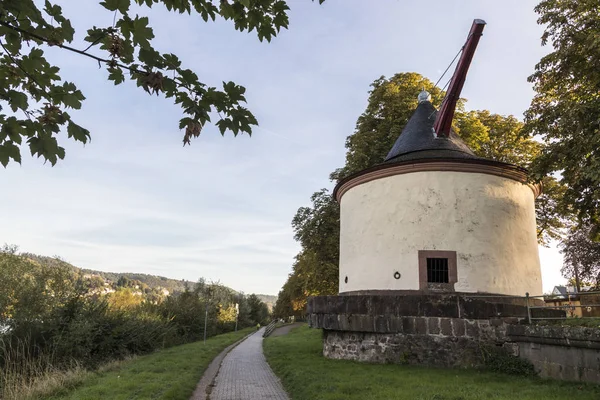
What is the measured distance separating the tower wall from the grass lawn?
307 centimetres

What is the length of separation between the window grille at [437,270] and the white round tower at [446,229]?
0.03 meters

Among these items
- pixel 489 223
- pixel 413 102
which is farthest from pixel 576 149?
pixel 413 102

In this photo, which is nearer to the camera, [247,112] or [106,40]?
[106,40]

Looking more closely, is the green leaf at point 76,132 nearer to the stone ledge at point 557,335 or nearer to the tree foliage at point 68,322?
the stone ledge at point 557,335

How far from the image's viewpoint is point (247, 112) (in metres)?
3.46

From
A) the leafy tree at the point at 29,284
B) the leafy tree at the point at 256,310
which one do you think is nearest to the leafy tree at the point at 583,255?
the leafy tree at the point at 29,284

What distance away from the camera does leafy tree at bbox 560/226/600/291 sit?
2305cm

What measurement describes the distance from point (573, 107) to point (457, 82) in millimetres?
4672

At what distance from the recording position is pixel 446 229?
12969 millimetres

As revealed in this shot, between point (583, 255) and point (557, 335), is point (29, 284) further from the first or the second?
point (583, 255)

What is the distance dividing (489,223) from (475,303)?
304cm

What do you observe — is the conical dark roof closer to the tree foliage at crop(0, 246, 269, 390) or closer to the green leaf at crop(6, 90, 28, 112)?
the green leaf at crop(6, 90, 28, 112)

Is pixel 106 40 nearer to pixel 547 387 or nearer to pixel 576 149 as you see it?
pixel 547 387

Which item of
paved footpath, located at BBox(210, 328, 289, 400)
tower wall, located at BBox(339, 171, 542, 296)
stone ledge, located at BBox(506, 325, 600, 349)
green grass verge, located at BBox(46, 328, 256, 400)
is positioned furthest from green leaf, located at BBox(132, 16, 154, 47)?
tower wall, located at BBox(339, 171, 542, 296)
